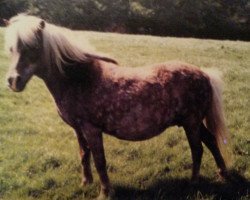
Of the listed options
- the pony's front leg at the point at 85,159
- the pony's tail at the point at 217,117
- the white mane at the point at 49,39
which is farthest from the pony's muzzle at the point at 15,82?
the pony's tail at the point at 217,117

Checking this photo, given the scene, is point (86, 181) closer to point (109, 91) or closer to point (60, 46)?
point (109, 91)

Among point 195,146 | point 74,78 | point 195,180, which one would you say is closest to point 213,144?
point 195,146

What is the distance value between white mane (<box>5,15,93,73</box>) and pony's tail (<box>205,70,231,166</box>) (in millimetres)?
1457

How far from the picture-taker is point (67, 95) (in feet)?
16.3

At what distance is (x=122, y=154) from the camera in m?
6.06

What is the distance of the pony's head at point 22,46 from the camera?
4.50 meters

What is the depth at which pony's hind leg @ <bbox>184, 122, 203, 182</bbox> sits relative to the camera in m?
5.32

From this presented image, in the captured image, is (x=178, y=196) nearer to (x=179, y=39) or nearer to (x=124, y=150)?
(x=124, y=150)

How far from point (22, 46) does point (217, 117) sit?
233 cm

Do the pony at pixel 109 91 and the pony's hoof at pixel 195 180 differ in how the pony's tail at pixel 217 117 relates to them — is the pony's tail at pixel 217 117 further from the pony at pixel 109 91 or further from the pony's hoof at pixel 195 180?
the pony's hoof at pixel 195 180

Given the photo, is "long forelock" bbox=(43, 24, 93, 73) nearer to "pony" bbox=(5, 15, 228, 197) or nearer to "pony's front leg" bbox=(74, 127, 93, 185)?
"pony" bbox=(5, 15, 228, 197)

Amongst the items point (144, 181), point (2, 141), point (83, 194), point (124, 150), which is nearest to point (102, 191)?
point (83, 194)

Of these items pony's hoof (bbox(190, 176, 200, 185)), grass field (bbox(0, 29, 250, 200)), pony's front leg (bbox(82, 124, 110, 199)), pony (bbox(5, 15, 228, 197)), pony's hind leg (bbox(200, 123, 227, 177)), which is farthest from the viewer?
pony's hind leg (bbox(200, 123, 227, 177))

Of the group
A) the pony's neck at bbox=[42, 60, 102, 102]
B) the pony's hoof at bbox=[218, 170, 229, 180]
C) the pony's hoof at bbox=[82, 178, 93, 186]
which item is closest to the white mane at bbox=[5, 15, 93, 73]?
the pony's neck at bbox=[42, 60, 102, 102]
